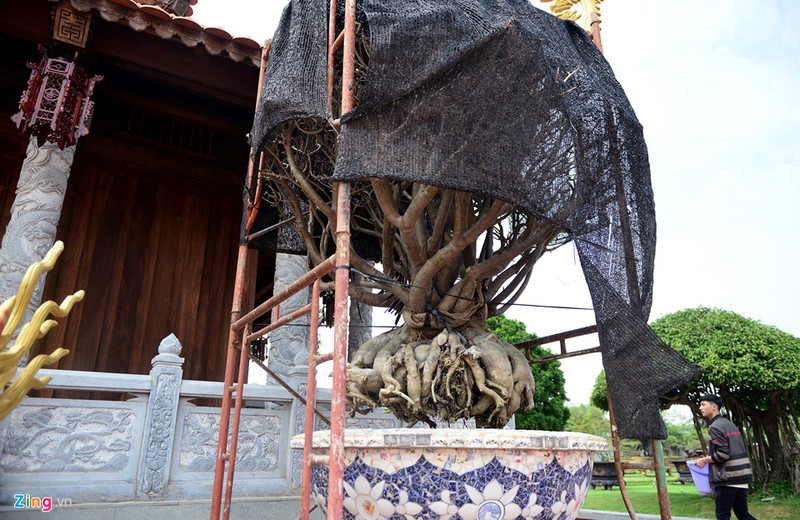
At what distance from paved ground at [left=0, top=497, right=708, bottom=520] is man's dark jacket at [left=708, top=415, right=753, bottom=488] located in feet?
11.7

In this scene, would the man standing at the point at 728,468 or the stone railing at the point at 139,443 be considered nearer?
the stone railing at the point at 139,443

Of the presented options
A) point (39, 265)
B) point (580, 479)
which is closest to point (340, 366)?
point (580, 479)

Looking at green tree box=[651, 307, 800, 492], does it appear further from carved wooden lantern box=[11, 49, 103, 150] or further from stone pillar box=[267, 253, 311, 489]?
carved wooden lantern box=[11, 49, 103, 150]

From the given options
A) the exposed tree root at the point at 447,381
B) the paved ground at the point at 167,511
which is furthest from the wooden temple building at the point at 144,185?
the exposed tree root at the point at 447,381

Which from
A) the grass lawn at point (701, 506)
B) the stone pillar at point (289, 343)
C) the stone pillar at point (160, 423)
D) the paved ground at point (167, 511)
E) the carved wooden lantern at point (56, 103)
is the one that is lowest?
the grass lawn at point (701, 506)

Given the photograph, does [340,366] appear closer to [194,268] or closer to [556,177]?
[556,177]

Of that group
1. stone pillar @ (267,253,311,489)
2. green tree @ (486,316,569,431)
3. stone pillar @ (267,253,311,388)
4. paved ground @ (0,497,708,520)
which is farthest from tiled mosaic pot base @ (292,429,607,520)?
green tree @ (486,316,569,431)

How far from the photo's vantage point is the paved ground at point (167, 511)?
3484 mm

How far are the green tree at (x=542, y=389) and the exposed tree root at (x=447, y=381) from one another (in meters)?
10.6

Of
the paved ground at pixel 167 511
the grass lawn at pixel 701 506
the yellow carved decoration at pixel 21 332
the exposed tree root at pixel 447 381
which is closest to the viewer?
the yellow carved decoration at pixel 21 332

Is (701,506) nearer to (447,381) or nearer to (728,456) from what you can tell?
(728,456)

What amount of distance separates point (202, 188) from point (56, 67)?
250cm

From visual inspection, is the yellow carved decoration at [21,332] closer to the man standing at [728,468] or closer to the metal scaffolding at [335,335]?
the metal scaffolding at [335,335]

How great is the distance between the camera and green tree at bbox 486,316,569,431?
45.0ft
